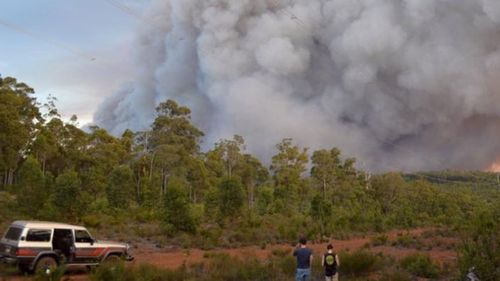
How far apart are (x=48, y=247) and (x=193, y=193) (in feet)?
160

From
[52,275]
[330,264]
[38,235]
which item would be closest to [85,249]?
[38,235]

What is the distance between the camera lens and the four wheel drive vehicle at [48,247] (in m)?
13.8

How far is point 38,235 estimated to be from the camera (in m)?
14.1

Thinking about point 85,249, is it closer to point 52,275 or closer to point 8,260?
point 8,260

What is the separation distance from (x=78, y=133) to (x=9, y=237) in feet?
154

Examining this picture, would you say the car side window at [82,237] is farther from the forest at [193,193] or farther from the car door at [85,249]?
the forest at [193,193]

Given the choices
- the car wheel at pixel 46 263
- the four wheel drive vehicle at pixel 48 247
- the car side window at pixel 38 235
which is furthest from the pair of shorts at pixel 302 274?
the car side window at pixel 38 235

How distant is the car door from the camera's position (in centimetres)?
1482

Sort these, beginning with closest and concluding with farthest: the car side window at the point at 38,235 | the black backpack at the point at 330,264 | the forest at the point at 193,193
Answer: the black backpack at the point at 330,264 < the car side window at the point at 38,235 < the forest at the point at 193,193

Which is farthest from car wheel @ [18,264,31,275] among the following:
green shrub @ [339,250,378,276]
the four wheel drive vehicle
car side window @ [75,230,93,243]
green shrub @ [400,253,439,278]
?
green shrub @ [400,253,439,278]

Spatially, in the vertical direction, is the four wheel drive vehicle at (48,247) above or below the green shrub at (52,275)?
above

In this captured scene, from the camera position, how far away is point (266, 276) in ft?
47.6

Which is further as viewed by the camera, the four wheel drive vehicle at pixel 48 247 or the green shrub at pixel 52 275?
the four wheel drive vehicle at pixel 48 247

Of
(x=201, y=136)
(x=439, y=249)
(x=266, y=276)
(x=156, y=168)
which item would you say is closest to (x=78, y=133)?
(x=156, y=168)
